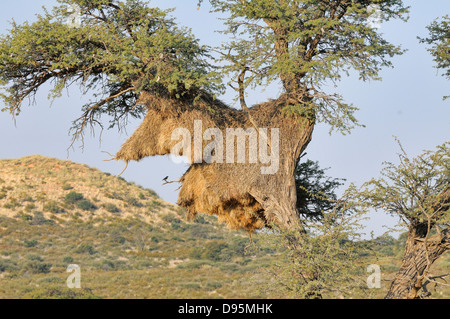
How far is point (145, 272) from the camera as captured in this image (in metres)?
39.9

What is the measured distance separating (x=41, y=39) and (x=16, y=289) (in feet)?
76.6

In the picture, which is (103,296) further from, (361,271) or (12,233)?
(361,271)

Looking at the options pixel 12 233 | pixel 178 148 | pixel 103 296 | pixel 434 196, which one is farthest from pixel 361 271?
pixel 12 233

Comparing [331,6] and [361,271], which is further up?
[331,6]

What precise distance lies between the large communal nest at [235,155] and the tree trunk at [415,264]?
3036 mm

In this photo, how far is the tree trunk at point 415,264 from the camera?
43.1 feet

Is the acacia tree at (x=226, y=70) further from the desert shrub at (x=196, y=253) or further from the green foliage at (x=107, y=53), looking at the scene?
the desert shrub at (x=196, y=253)

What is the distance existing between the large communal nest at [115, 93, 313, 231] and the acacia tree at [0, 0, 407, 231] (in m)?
0.03

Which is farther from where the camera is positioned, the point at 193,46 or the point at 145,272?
the point at 145,272

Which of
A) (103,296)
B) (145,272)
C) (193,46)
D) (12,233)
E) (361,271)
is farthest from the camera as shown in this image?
(12,233)

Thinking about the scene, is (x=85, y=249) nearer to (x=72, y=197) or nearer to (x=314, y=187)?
(x=72, y=197)

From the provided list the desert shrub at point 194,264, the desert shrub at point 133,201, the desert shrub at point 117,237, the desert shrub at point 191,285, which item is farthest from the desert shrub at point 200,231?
the desert shrub at point 191,285

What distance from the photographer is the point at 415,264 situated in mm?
13180

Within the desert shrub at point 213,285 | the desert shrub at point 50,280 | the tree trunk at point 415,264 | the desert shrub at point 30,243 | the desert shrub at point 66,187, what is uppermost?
the desert shrub at point 66,187
